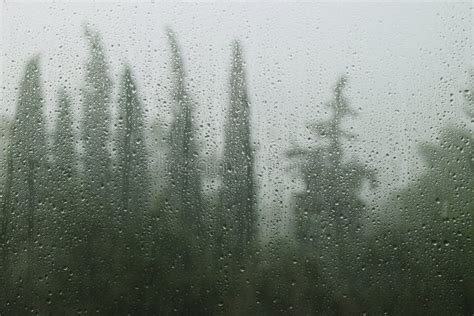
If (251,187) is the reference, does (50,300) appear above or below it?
below

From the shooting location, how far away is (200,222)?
1436 mm

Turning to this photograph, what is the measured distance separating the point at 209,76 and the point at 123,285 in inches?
25.3

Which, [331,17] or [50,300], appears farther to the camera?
[331,17]

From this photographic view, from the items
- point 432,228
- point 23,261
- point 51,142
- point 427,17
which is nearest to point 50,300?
point 23,261

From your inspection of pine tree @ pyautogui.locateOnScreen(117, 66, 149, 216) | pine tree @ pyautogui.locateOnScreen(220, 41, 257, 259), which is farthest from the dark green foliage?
pine tree @ pyautogui.locateOnScreen(220, 41, 257, 259)

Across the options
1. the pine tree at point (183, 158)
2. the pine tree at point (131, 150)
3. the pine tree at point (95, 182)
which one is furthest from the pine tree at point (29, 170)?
the pine tree at point (183, 158)

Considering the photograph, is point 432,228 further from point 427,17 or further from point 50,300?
point 50,300

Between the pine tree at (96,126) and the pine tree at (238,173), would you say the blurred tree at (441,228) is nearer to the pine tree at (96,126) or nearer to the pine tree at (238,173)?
the pine tree at (238,173)

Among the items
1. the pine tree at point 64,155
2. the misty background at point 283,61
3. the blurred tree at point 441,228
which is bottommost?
the blurred tree at point 441,228

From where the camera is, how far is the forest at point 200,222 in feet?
4.61

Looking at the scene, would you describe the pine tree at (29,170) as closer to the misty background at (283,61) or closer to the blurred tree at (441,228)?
the misty background at (283,61)

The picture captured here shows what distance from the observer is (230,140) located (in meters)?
1.47

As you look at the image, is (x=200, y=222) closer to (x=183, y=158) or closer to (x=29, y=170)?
(x=183, y=158)

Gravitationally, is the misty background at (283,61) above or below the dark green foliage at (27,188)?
above
